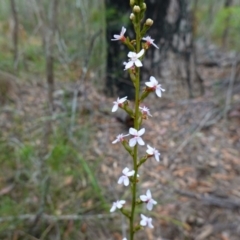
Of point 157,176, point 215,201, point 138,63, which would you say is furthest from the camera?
point 157,176

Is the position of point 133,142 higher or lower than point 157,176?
higher

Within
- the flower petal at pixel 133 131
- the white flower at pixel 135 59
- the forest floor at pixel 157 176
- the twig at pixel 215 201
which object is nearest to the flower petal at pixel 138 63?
Answer: the white flower at pixel 135 59

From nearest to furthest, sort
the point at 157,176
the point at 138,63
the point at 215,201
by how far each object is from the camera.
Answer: the point at 138,63, the point at 215,201, the point at 157,176

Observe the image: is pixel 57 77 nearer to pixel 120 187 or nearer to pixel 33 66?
pixel 33 66

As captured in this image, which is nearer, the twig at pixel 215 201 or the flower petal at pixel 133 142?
the flower petal at pixel 133 142

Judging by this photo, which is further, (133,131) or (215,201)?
(215,201)

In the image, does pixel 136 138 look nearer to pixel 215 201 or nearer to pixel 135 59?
pixel 135 59

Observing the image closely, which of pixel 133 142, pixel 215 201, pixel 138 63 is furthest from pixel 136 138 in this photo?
pixel 215 201

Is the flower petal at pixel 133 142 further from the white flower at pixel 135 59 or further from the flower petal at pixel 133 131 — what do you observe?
the white flower at pixel 135 59
